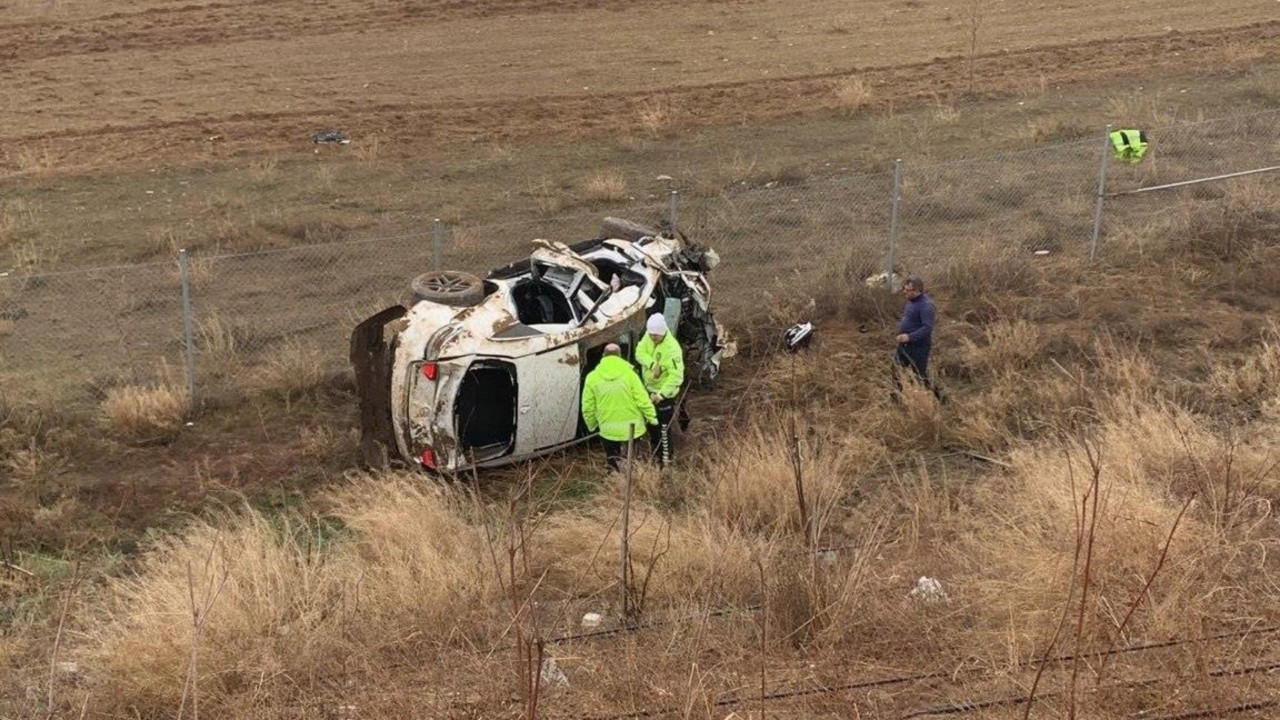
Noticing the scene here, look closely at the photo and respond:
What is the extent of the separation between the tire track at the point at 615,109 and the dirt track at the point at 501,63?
2.4 inches

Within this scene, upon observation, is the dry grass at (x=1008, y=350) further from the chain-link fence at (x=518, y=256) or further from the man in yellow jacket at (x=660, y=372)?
the man in yellow jacket at (x=660, y=372)

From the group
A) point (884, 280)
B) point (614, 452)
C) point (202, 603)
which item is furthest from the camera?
point (884, 280)

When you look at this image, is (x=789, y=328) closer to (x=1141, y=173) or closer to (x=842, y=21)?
(x=1141, y=173)

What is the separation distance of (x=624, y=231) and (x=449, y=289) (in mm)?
2625

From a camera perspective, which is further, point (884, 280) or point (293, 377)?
point (884, 280)

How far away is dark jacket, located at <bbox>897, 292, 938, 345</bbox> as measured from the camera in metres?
12.0

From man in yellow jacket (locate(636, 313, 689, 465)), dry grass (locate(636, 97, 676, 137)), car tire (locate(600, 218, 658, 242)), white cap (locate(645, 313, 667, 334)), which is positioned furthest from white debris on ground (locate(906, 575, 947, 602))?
dry grass (locate(636, 97, 676, 137))

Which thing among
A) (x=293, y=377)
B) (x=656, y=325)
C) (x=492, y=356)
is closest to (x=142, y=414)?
(x=293, y=377)

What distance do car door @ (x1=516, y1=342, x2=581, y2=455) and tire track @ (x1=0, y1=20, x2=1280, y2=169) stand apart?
461 inches

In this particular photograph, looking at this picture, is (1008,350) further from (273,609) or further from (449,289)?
(273,609)

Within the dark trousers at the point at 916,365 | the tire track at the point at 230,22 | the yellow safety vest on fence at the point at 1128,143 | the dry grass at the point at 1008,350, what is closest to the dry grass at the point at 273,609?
the dark trousers at the point at 916,365

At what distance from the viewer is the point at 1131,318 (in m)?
14.1

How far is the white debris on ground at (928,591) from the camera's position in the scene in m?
6.89

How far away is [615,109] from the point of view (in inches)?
955
